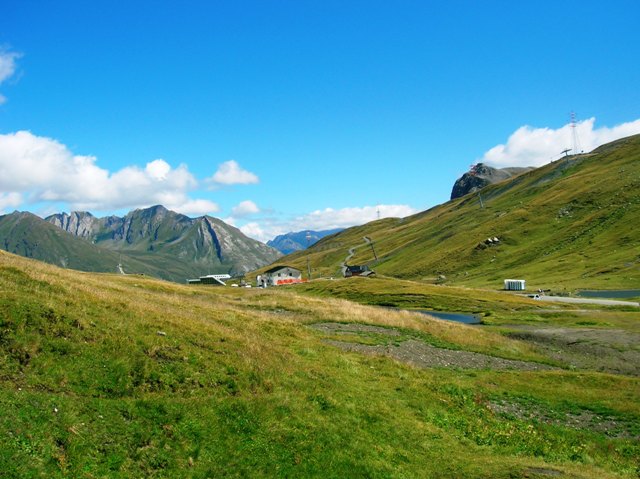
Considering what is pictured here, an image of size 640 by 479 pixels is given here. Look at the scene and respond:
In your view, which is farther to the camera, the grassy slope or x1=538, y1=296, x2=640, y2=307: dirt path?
x1=538, y1=296, x2=640, y2=307: dirt path

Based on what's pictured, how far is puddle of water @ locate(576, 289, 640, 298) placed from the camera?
10753 cm

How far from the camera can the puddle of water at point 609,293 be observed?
10753 centimetres

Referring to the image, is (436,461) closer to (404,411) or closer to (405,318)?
(404,411)

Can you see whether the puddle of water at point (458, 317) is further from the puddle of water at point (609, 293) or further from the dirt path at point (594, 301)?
the puddle of water at point (609, 293)

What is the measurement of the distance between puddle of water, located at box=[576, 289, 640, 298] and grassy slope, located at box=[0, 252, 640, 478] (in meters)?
89.8

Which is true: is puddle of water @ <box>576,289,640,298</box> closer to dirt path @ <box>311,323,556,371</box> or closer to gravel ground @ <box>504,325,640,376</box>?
gravel ground @ <box>504,325,640,376</box>

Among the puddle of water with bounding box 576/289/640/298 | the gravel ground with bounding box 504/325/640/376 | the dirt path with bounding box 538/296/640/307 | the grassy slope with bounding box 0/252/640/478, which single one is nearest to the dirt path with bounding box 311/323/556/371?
the gravel ground with bounding box 504/325/640/376

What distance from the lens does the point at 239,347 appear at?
2586cm

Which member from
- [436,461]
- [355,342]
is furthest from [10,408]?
[355,342]

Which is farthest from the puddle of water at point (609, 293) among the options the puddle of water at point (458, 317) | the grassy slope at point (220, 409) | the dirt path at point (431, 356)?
the grassy slope at point (220, 409)

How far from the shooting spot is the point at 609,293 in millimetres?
112000

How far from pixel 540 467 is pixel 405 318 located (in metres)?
40.5

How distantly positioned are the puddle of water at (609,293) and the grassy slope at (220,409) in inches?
3535

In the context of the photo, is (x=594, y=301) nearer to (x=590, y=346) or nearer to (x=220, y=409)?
(x=590, y=346)
